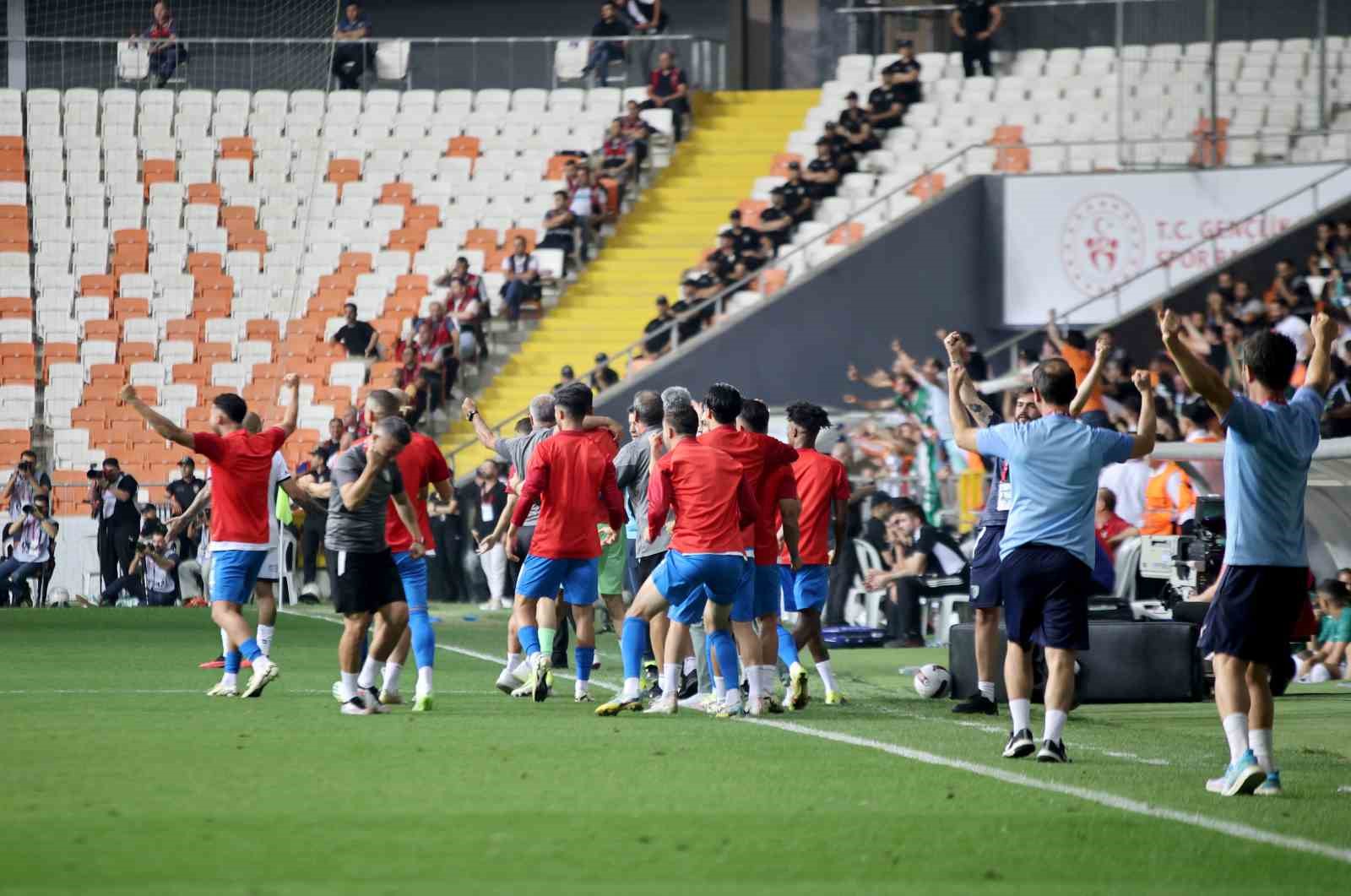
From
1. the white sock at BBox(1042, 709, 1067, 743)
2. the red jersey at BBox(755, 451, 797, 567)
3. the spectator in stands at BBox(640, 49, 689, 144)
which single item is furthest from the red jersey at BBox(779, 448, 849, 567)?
the spectator in stands at BBox(640, 49, 689, 144)

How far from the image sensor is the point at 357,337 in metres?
31.8

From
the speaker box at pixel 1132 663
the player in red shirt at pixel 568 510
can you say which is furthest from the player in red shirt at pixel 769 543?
the speaker box at pixel 1132 663

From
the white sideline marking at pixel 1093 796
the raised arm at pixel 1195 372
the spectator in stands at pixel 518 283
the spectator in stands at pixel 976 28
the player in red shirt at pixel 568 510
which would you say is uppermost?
the spectator in stands at pixel 976 28

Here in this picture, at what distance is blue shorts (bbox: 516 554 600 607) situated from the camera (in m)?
13.4

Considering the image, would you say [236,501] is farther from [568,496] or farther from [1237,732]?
[1237,732]

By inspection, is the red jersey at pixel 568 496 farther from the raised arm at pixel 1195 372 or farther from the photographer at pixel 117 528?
the photographer at pixel 117 528

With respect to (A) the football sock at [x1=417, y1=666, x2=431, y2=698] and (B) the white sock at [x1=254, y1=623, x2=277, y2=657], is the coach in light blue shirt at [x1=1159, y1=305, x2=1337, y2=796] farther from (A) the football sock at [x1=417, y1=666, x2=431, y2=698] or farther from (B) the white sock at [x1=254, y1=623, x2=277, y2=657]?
(B) the white sock at [x1=254, y1=623, x2=277, y2=657]

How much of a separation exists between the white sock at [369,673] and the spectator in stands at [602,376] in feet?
47.1

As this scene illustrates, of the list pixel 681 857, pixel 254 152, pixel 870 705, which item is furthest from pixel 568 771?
pixel 254 152

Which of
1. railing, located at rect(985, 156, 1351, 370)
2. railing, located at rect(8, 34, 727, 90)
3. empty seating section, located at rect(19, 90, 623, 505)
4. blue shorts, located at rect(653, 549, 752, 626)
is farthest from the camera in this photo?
railing, located at rect(8, 34, 727, 90)

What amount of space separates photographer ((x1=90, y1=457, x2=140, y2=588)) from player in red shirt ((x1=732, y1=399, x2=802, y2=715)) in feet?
48.5

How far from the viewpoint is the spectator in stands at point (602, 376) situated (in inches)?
1073

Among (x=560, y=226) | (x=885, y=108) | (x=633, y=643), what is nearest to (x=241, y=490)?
(x=633, y=643)

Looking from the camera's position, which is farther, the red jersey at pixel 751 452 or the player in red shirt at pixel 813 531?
the player in red shirt at pixel 813 531
